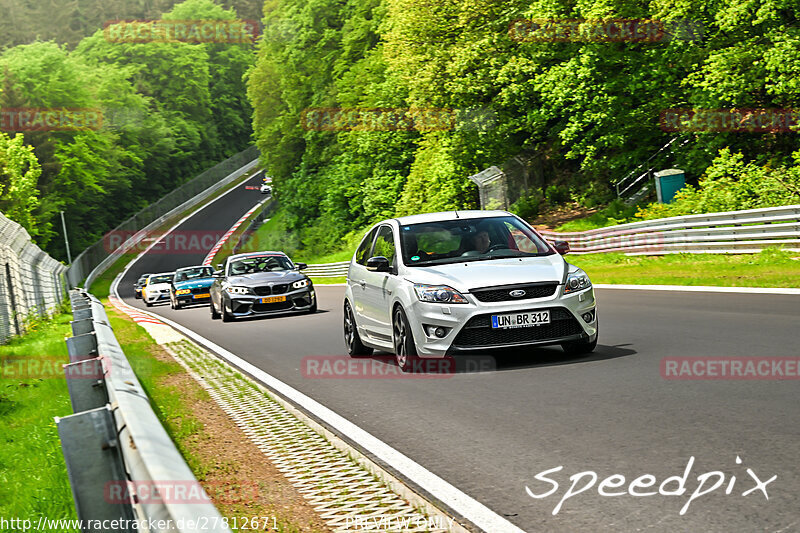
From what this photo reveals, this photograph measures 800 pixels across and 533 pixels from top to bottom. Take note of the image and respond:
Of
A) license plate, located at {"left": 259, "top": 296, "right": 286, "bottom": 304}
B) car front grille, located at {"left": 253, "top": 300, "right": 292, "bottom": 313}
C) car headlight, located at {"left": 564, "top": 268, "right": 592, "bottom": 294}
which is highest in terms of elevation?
car headlight, located at {"left": 564, "top": 268, "right": 592, "bottom": 294}

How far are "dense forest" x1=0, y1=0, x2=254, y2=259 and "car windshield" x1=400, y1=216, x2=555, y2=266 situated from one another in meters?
63.3

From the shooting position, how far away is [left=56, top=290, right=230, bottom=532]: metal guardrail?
2.44 metres

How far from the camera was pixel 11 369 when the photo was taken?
1347 cm

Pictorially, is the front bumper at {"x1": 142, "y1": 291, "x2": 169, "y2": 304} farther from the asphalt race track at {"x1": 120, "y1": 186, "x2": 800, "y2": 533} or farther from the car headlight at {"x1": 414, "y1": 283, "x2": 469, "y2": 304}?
the car headlight at {"x1": 414, "y1": 283, "x2": 469, "y2": 304}

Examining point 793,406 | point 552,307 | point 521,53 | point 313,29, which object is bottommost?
point 793,406

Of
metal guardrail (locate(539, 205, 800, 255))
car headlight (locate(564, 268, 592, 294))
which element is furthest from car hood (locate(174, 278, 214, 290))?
car headlight (locate(564, 268, 592, 294))

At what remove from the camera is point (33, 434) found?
873 centimetres

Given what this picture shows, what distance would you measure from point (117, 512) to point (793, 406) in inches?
184

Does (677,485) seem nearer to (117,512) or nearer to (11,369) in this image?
(117,512)

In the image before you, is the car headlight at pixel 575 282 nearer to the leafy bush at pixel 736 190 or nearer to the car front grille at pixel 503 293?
the car front grille at pixel 503 293

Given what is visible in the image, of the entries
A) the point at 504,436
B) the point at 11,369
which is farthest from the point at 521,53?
the point at 504,436

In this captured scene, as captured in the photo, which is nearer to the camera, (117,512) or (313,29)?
(117,512)

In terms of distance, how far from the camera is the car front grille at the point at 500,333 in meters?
9.33

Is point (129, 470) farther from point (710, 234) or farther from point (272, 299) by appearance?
point (710, 234)
